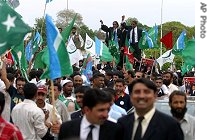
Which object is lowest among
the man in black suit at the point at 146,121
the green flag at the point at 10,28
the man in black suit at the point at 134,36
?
the man in black suit at the point at 146,121

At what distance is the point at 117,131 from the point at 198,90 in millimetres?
929

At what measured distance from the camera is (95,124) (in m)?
4.91

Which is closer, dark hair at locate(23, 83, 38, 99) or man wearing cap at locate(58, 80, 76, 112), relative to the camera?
dark hair at locate(23, 83, 38, 99)

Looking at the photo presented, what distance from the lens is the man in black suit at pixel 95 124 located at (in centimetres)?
489

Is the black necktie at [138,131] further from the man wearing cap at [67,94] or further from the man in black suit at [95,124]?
the man wearing cap at [67,94]

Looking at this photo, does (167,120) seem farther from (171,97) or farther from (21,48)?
(21,48)

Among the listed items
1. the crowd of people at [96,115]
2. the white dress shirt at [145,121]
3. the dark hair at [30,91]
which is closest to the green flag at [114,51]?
the crowd of people at [96,115]

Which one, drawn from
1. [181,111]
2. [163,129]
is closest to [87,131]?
[163,129]

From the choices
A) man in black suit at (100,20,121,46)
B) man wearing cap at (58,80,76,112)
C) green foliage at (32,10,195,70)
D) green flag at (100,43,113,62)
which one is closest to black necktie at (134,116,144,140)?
man wearing cap at (58,80,76,112)

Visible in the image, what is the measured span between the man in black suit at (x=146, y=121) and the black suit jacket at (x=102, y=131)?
7 cm

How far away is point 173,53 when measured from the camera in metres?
19.9

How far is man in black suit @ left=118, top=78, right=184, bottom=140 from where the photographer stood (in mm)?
4715

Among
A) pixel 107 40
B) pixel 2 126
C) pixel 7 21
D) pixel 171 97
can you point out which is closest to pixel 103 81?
pixel 7 21

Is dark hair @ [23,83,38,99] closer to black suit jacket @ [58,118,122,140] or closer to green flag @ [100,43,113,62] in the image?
black suit jacket @ [58,118,122,140]
